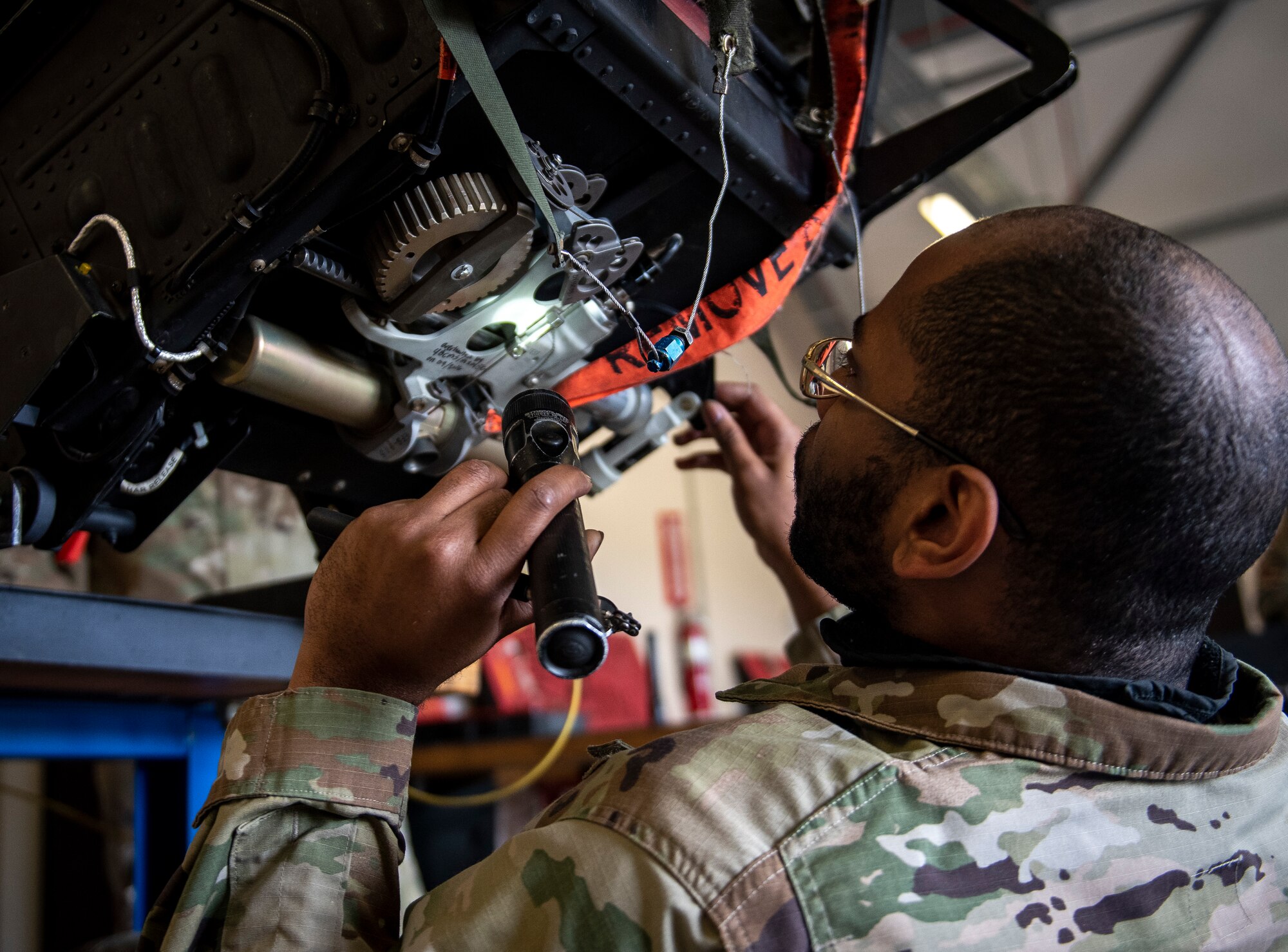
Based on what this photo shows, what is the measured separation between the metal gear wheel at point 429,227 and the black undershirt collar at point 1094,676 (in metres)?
0.42

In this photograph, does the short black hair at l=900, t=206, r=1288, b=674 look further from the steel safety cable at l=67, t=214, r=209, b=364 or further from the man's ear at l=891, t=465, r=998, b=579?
the steel safety cable at l=67, t=214, r=209, b=364

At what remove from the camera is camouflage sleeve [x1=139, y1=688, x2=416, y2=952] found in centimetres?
66

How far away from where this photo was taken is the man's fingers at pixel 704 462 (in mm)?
1387

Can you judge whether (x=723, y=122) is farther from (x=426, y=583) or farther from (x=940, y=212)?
(x=940, y=212)

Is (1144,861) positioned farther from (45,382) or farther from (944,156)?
(45,382)

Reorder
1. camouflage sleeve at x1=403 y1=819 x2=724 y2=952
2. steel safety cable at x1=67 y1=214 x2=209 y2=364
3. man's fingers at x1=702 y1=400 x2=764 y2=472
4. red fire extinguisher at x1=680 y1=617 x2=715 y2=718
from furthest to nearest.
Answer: red fire extinguisher at x1=680 y1=617 x2=715 y2=718
man's fingers at x1=702 y1=400 x2=764 y2=472
steel safety cable at x1=67 y1=214 x2=209 y2=364
camouflage sleeve at x1=403 y1=819 x2=724 y2=952

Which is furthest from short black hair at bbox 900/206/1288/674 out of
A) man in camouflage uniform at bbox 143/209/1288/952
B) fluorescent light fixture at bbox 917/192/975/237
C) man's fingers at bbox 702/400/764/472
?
fluorescent light fixture at bbox 917/192/975/237

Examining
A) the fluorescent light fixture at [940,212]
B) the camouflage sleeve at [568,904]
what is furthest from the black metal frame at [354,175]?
the fluorescent light fixture at [940,212]

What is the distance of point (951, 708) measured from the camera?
2.16 feet

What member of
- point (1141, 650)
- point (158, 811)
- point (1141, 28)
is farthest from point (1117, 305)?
point (1141, 28)

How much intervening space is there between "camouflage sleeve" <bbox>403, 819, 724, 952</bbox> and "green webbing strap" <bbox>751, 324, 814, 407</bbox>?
684mm

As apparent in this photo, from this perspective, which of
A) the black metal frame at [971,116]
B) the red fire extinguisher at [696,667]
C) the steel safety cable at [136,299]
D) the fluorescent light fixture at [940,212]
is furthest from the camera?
the red fire extinguisher at [696,667]

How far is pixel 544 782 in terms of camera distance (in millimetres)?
3102

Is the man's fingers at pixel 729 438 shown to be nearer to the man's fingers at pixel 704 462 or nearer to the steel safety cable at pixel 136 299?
the man's fingers at pixel 704 462
